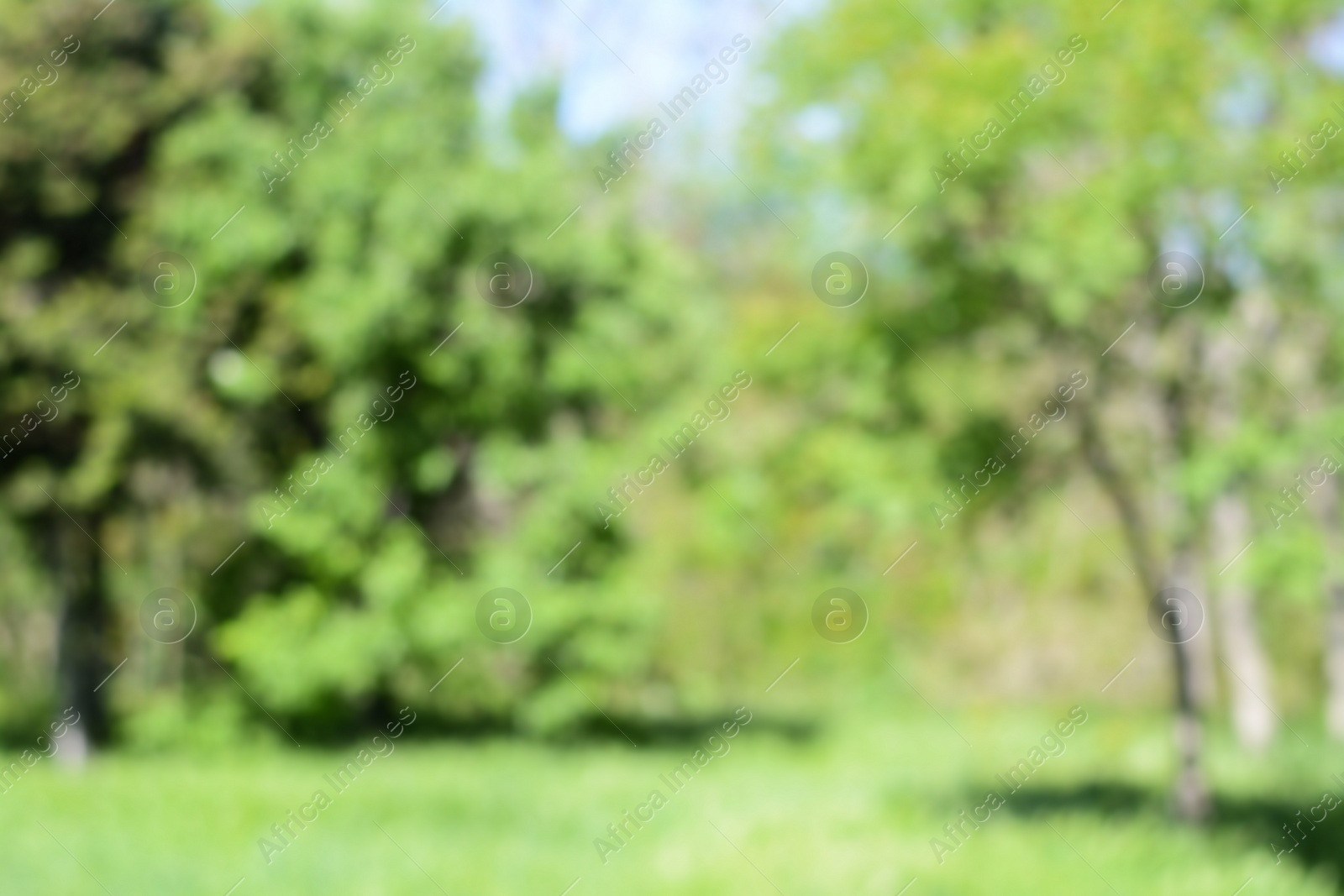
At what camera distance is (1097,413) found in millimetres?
10078

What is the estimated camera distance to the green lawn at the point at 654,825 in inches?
332
